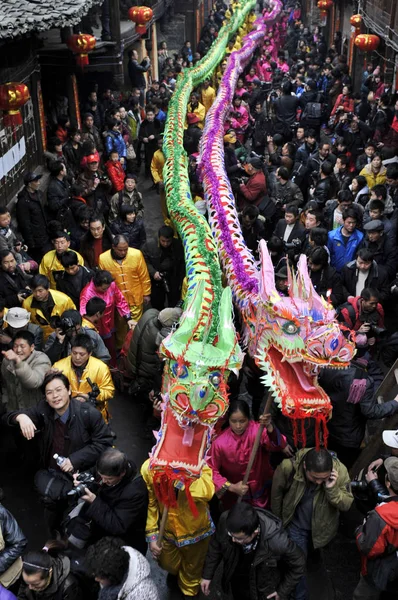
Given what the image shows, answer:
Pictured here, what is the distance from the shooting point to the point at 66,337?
5.26m

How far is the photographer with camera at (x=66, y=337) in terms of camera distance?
5.18m

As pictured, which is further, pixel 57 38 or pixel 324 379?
pixel 57 38

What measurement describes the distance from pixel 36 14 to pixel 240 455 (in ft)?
18.8

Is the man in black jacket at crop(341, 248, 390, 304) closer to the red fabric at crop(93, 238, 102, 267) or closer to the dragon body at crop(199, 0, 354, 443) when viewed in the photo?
the dragon body at crop(199, 0, 354, 443)

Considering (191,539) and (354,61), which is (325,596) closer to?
(191,539)

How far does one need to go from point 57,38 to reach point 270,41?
15025 millimetres

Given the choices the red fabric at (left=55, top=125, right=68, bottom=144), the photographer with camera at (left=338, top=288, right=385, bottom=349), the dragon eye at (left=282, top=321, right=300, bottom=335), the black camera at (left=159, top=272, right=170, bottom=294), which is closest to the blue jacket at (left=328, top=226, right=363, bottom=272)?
the photographer with camera at (left=338, top=288, right=385, bottom=349)

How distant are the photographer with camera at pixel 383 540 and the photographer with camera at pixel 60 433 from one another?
175cm

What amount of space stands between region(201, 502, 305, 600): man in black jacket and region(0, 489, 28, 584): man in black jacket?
108 centimetres

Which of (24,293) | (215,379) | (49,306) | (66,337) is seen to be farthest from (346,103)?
(215,379)

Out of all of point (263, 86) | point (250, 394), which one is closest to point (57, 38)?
point (263, 86)

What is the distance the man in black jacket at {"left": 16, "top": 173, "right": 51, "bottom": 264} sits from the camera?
7.51 m

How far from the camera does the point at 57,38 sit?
40.4ft

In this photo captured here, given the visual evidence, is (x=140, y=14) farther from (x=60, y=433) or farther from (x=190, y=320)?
(x=60, y=433)
